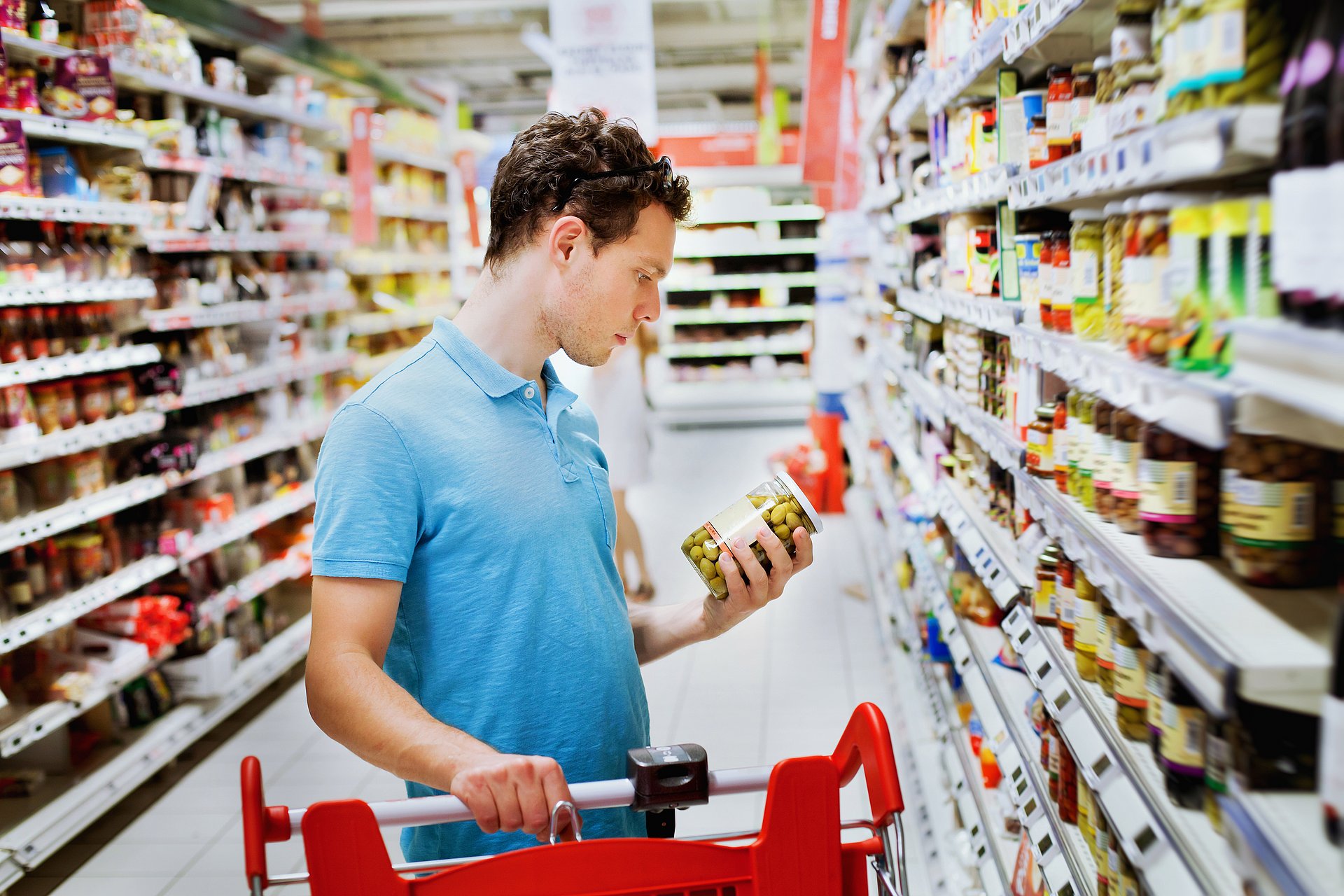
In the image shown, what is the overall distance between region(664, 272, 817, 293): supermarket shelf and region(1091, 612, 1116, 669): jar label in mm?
11054

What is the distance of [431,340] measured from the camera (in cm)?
174

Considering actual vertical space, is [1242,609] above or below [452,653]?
above

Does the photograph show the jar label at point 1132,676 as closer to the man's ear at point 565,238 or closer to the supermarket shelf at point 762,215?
the man's ear at point 565,238

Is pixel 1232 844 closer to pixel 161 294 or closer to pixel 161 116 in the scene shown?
pixel 161 294

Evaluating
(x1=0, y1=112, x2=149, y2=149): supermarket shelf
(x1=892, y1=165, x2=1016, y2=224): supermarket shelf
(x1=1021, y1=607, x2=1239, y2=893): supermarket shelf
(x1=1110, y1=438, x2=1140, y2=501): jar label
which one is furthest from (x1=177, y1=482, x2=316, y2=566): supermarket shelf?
(x1=1110, y1=438, x2=1140, y2=501): jar label

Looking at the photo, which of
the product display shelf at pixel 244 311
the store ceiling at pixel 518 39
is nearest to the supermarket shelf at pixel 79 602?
the product display shelf at pixel 244 311

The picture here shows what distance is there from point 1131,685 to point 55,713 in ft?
10.4

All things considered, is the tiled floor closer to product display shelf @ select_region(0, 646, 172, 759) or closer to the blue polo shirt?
product display shelf @ select_region(0, 646, 172, 759)

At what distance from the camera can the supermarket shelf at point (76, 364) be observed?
317cm

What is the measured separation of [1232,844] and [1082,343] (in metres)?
0.79

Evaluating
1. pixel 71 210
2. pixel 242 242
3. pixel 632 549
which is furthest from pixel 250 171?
pixel 632 549

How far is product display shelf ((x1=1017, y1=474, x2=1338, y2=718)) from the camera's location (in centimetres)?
95

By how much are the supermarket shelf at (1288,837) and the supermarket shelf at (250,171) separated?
405 centimetres

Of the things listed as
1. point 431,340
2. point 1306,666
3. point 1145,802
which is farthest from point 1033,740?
point 431,340
